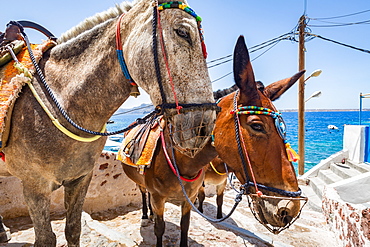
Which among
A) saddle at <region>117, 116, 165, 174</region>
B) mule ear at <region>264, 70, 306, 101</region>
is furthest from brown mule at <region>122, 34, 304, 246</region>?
saddle at <region>117, 116, 165, 174</region>

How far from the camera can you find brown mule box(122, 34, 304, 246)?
6.12 feet

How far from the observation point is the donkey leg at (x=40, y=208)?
5.63ft

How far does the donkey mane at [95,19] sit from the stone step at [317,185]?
26.3ft

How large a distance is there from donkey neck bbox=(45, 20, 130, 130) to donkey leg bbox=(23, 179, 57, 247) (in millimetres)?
634

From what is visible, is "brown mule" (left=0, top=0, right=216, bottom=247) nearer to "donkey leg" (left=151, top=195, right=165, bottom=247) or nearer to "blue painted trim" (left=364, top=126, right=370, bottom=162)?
"donkey leg" (left=151, top=195, right=165, bottom=247)

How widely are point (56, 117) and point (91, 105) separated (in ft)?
0.86

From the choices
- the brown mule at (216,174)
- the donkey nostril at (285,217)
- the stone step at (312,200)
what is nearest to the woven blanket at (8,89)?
the donkey nostril at (285,217)

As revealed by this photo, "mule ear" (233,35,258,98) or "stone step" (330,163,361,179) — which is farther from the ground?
"mule ear" (233,35,258,98)

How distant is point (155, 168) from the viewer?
2947 millimetres

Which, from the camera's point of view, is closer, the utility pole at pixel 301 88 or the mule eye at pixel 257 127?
the mule eye at pixel 257 127

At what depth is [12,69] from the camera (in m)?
1.71

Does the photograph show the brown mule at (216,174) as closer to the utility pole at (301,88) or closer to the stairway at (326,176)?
the stairway at (326,176)

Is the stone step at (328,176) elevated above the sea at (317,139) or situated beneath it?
elevated above

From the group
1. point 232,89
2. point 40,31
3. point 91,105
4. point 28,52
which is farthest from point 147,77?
point 232,89
